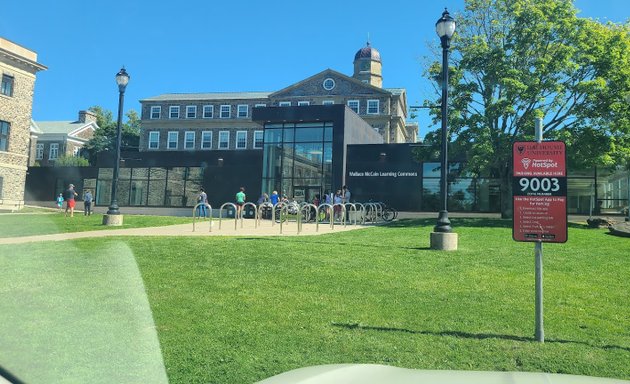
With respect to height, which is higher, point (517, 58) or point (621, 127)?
point (517, 58)

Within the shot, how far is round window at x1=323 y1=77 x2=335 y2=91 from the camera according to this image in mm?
61500

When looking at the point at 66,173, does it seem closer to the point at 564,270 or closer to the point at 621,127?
the point at 621,127

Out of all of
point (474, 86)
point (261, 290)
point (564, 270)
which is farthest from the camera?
point (474, 86)

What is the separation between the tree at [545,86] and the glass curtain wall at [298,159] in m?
10.4

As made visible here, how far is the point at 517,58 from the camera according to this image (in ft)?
76.6

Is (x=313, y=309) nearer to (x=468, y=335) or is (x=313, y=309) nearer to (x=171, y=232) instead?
(x=468, y=335)

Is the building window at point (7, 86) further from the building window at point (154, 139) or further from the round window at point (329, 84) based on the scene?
the round window at point (329, 84)

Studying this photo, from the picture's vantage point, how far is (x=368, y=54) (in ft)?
238

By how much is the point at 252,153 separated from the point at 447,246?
26753 millimetres

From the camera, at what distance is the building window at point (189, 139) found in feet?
224

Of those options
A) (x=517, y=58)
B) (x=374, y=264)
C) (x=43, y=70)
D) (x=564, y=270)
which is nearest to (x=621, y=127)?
(x=517, y=58)

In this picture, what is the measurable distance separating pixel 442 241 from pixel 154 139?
63625 millimetres

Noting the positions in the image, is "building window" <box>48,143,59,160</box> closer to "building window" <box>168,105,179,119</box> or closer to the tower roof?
"building window" <box>168,105,179,119</box>

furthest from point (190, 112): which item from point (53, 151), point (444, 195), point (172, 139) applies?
point (444, 195)
